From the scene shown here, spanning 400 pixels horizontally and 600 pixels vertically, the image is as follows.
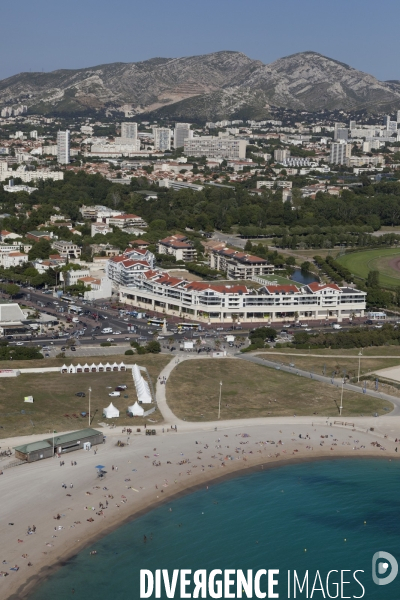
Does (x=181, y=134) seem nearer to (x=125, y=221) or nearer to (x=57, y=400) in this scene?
(x=125, y=221)

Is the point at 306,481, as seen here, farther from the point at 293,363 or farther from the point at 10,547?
the point at 293,363

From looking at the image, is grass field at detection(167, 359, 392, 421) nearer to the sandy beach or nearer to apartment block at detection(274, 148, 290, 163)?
the sandy beach

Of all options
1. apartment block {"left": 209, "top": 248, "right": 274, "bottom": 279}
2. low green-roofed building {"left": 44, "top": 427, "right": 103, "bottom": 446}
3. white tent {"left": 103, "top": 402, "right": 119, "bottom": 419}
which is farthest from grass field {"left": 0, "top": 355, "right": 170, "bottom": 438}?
apartment block {"left": 209, "top": 248, "right": 274, "bottom": 279}

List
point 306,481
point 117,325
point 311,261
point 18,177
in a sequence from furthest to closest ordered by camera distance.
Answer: point 18,177 → point 311,261 → point 117,325 → point 306,481

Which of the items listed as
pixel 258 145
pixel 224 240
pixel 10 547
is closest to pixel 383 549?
pixel 10 547

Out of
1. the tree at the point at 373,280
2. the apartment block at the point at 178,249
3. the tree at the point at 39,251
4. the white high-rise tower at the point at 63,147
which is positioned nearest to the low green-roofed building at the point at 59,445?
the tree at the point at 373,280
